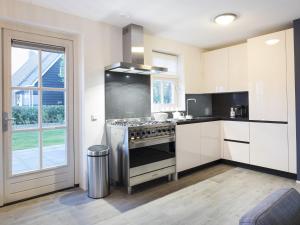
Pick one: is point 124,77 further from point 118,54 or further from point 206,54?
point 206,54

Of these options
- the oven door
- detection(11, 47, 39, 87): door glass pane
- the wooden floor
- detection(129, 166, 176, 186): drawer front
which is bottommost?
the wooden floor

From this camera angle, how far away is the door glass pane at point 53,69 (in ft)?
9.22

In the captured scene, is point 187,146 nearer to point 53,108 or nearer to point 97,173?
point 97,173

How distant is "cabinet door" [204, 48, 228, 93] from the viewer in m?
4.21

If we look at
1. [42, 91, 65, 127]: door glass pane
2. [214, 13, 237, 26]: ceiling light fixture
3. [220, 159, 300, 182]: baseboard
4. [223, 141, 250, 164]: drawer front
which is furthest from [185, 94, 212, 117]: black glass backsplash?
[42, 91, 65, 127]: door glass pane

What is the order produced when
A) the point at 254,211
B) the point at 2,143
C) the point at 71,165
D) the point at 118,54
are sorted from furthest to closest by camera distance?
the point at 118,54, the point at 71,165, the point at 2,143, the point at 254,211

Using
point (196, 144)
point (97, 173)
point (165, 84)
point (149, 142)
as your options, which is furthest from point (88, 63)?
point (196, 144)

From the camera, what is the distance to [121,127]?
2.80 meters

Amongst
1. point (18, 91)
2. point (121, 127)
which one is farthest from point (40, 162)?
point (121, 127)

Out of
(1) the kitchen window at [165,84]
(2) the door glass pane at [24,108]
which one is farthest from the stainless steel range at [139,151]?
(2) the door glass pane at [24,108]

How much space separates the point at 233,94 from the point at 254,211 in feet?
13.1

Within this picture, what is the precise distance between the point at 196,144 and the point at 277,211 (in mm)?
2798

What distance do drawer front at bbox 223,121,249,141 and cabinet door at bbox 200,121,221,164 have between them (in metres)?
0.14

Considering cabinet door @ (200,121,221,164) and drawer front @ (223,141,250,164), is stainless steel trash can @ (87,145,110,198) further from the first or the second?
drawer front @ (223,141,250,164)
